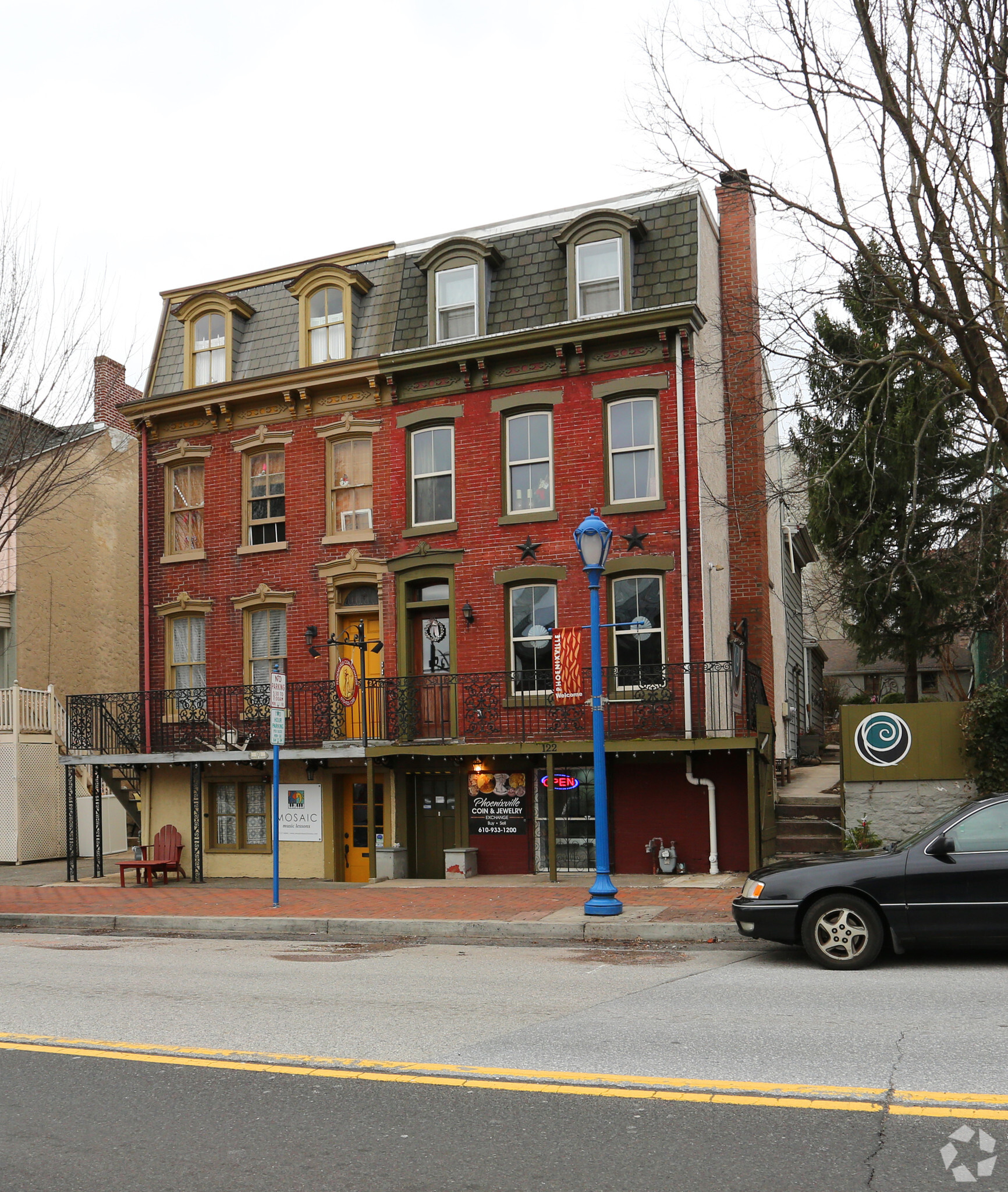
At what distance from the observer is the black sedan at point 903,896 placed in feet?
31.9

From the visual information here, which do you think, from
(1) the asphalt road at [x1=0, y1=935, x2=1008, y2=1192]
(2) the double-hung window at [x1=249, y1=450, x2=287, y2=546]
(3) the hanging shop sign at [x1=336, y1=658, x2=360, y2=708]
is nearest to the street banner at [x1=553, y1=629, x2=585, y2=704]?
(3) the hanging shop sign at [x1=336, y1=658, x2=360, y2=708]

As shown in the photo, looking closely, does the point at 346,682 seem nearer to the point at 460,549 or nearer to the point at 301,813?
the point at 460,549

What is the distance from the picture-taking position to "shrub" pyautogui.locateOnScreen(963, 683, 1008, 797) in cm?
1627

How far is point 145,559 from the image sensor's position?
23109 mm

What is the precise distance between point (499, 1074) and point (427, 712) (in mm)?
13866

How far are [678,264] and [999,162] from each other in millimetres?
6682

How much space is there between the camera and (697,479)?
62.0 ft

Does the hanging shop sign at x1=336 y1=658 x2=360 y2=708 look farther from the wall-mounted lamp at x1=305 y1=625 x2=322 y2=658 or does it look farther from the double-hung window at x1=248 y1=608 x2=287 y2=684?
the double-hung window at x1=248 y1=608 x2=287 y2=684

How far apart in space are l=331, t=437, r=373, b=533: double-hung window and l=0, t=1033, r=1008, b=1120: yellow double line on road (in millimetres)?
14611

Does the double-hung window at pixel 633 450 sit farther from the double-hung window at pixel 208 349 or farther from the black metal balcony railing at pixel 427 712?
the double-hung window at pixel 208 349

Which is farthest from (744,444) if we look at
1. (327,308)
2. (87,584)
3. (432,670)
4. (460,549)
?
(87,584)

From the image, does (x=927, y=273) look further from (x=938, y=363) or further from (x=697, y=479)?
(x=697, y=479)

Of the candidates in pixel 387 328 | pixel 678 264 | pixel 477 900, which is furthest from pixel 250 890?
pixel 678 264

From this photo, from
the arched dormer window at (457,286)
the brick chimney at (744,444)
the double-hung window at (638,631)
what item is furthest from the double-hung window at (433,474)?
the brick chimney at (744,444)
